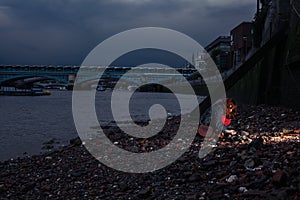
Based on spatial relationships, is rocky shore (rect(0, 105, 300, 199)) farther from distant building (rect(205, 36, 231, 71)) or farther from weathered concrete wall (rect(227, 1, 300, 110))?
distant building (rect(205, 36, 231, 71))

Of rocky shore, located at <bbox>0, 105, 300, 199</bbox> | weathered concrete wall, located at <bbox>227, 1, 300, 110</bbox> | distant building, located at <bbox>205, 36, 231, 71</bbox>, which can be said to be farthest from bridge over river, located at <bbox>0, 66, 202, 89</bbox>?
rocky shore, located at <bbox>0, 105, 300, 199</bbox>

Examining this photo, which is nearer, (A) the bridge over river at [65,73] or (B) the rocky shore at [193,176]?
(B) the rocky shore at [193,176]

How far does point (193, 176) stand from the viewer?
15.8ft

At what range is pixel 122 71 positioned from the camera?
68.5m

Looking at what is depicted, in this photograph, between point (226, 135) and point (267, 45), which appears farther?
point (267, 45)

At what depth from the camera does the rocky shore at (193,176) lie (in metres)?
3.90

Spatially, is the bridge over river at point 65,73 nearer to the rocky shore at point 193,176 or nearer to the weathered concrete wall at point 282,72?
the weathered concrete wall at point 282,72

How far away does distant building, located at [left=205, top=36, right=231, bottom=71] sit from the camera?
2648 inches

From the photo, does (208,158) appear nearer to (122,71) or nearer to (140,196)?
(140,196)

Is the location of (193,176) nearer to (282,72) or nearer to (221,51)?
(282,72)

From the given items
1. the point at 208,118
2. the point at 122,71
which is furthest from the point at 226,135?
the point at 122,71

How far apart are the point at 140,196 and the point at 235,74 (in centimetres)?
A: 843

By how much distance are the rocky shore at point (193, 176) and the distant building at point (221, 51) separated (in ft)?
194

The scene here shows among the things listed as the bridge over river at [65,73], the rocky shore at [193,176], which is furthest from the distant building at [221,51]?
the rocky shore at [193,176]
